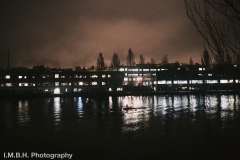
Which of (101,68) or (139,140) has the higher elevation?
(101,68)

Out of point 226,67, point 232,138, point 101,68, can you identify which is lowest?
point 232,138

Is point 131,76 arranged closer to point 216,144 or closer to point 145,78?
point 145,78

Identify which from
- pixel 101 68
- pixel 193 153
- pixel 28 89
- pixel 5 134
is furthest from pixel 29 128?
pixel 101 68

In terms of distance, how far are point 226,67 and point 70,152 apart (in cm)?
841

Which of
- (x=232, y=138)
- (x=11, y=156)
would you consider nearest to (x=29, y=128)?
(x=11, y=156)

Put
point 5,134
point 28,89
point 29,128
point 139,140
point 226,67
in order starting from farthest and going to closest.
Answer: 1. point 28,89
2. point 29,128
3. point 5,134
4. point 139,140
5. point 226,67

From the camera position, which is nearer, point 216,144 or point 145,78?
point 216,144

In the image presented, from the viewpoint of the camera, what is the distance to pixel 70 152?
11406 mm

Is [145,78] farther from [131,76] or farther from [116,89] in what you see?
[116,89]

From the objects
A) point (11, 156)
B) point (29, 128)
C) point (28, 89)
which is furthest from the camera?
point (28, 89)

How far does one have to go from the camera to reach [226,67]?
684 cm

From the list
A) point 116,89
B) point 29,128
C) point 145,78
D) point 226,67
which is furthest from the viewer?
point 145,78

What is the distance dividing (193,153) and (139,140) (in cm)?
347

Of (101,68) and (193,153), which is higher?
(101,68)
